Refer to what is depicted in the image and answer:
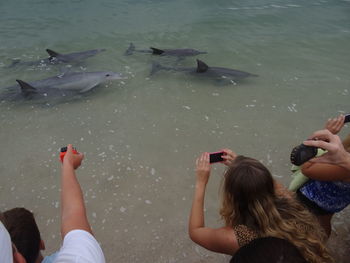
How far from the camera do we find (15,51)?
966 centimetres

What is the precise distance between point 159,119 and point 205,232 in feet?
13.2

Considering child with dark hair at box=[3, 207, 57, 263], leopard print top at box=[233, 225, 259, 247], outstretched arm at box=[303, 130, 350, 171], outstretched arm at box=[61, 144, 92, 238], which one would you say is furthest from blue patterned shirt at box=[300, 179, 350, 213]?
child with dark hair at box=[3, 207, 57, 263]

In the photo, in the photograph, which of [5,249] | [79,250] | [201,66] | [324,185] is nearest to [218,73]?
[201,66]

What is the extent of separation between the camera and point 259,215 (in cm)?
192

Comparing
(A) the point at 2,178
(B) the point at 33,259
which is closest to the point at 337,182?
(B) the point at 33,259

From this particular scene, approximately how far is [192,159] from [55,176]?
6.96ft

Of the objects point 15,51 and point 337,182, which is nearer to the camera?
point 337,182

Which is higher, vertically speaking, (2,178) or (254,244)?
(254,244)

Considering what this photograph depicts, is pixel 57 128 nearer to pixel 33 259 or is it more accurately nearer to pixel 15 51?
pixel 33 259

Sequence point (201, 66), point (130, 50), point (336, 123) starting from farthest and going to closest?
point (130, 50), point (201, 66), point (336, 123)

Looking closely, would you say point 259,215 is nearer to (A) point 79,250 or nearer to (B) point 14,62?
(A) point 79,250

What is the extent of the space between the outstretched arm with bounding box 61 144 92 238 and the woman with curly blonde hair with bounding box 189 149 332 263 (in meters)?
0.89

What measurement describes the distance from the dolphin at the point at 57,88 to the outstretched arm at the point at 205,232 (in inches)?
212

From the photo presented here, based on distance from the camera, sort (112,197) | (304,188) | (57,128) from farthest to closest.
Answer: (57,128) → (112,197) → (304,188)
